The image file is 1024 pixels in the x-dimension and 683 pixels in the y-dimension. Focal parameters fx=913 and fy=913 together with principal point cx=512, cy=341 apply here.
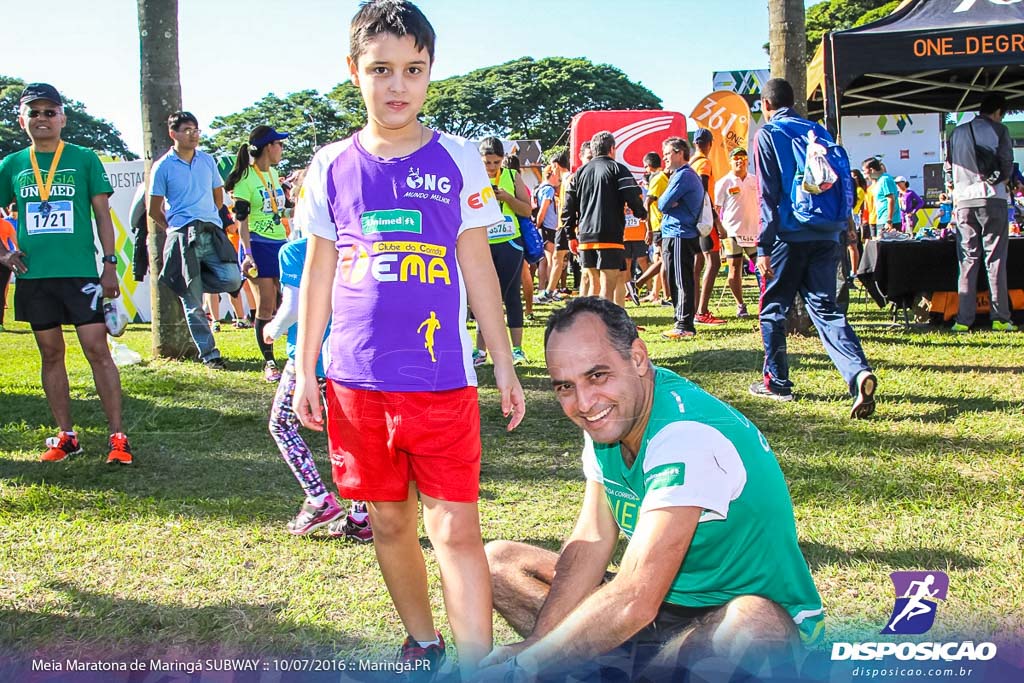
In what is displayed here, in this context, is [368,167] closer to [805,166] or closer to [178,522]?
[178,522]

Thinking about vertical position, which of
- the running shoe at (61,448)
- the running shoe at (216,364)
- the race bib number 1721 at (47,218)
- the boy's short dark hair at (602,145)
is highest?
the boy's short dark hair at (602,145)

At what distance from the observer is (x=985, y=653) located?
70.7 inches

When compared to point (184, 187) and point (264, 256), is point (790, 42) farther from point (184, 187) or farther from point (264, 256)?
point (184, 187)

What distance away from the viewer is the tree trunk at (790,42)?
8.30 metres

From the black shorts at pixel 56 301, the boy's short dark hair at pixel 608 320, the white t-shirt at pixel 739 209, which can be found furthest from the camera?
the white t-shirt at pixel 739 209

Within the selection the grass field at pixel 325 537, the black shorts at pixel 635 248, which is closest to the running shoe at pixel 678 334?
the grass field at pixel 325 537

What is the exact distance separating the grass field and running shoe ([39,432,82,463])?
0.22 ft

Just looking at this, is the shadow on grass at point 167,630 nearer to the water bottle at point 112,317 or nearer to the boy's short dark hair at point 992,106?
the water bottle at point 112,317

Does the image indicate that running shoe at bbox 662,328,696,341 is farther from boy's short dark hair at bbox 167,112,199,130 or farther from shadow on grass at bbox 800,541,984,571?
shadow on grass at bbox 800,541,984,571

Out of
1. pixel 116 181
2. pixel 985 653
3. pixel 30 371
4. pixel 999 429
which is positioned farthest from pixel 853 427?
pixel 116 181

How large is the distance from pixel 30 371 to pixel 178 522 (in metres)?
5.22

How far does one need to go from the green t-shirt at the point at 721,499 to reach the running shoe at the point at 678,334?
6.65m

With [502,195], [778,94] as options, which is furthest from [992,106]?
[502,195]

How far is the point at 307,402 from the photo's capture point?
2.48 meters
